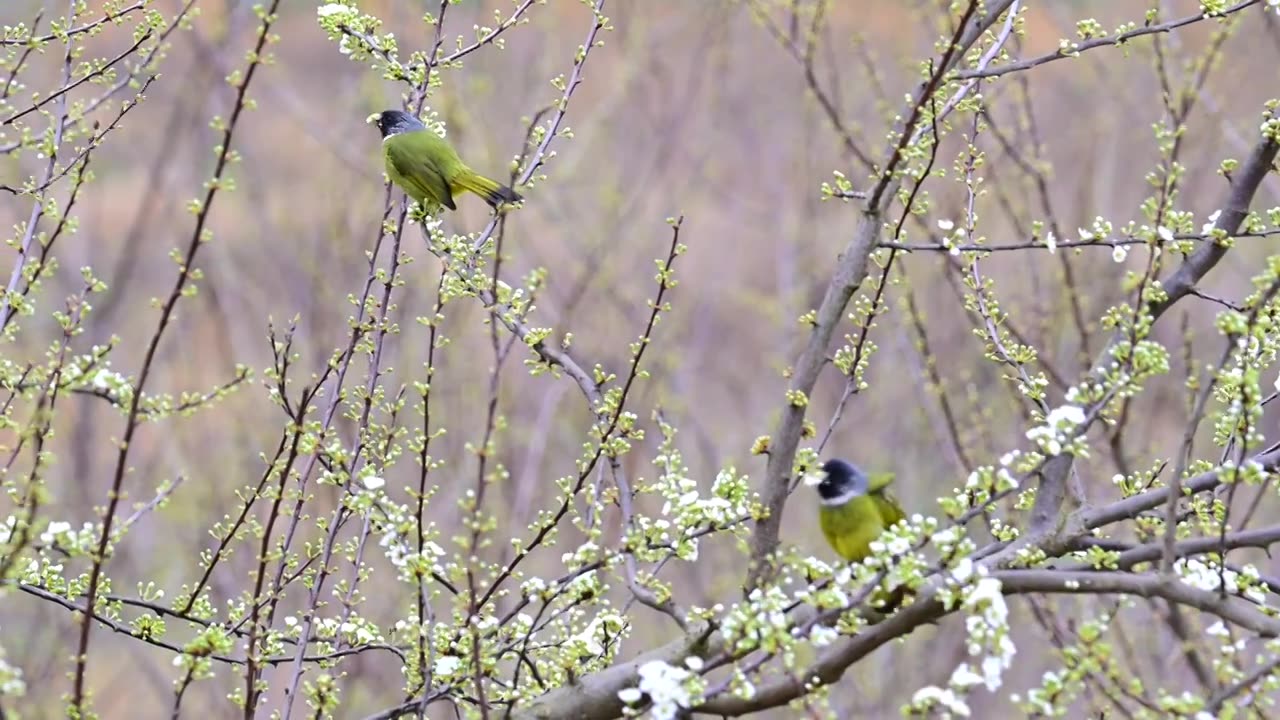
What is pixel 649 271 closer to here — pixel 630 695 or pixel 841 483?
pixel 841 483

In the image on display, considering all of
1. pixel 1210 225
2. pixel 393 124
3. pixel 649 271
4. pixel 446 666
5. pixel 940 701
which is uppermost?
pixel 649 271

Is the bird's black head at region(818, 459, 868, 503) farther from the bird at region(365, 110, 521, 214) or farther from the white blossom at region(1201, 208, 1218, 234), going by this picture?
the bird at region(365, 110, 521, 214)

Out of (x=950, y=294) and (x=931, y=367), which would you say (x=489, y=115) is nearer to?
(x=950, y=294)

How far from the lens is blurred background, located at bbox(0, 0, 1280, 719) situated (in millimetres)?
7828

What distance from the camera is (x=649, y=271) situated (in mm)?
12734

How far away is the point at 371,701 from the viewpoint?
8.51 meters

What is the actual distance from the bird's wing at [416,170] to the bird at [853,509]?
236cm

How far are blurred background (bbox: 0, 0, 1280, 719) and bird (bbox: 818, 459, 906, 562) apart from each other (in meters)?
2.05

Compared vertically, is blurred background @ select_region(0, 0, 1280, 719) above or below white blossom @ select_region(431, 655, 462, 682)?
above

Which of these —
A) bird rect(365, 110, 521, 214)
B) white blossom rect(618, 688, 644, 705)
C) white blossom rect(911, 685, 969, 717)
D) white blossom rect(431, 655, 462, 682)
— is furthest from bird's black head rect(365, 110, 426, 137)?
white blossom rect(911, 685, 969, 717)

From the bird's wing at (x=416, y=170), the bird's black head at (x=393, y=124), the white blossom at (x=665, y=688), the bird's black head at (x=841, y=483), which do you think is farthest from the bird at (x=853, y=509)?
the bird's black head at (x=393, y=124)

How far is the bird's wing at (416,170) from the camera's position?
5473 mm

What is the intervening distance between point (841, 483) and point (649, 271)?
9.11 meters

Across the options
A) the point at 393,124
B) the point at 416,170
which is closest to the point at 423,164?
the point at 416,170
